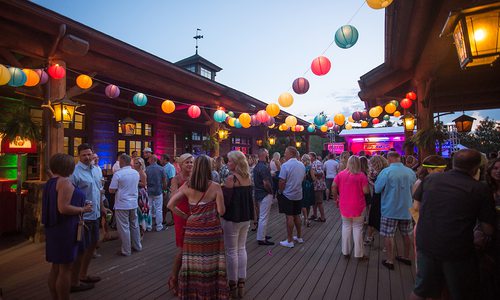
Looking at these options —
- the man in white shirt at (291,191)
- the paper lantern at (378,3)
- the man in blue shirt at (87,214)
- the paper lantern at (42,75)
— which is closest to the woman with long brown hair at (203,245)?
the man in blue shirt at (87,214)

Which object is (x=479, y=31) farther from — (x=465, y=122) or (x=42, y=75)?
(x=465, y=122)

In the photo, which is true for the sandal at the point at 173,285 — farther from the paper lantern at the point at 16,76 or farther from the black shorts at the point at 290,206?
the paper lantern at the point at 16,76

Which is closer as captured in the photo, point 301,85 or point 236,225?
point 236,225

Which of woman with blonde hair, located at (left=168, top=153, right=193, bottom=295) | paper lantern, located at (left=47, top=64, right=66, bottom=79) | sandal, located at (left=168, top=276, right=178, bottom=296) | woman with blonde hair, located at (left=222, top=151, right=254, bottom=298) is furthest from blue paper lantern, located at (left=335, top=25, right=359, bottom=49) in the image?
paper lantern, located at (left=47, top=64, right=66, bottom=79)

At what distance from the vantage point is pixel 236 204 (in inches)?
130

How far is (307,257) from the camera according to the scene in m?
4.63

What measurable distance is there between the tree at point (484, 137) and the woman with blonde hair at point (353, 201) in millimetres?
34060

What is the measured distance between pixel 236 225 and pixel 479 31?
3137 millimetres

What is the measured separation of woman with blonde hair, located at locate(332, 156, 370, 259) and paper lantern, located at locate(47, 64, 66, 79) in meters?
5.69

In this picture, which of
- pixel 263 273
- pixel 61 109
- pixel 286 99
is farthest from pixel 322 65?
pixel 61 109

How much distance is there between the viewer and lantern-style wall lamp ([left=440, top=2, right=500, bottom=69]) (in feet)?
7.88

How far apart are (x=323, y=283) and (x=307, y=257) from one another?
3.23 ft

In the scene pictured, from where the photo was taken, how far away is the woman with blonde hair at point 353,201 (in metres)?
4.35

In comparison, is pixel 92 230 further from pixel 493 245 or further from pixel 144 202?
pixel 493 245
